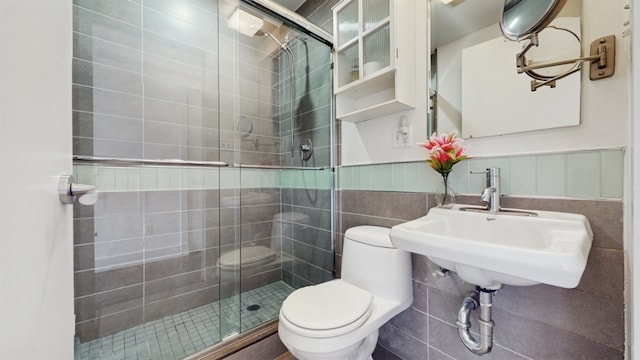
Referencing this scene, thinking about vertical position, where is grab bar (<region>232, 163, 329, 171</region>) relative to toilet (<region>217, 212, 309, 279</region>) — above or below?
above

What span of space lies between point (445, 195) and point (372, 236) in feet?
1.27

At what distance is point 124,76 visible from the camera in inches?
59.0

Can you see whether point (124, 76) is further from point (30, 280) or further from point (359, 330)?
point (359, 330)

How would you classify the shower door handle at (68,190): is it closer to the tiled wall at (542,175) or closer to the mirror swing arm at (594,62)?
the tiled wall at (542,175)

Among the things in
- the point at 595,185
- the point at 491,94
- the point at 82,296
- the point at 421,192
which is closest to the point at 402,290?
the point at 421,192

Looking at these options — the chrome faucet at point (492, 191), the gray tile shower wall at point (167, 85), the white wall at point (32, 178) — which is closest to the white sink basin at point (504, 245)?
the chrome faucet at point (492, 191)

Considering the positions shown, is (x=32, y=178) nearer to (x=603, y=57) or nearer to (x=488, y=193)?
(x=488, y=193)

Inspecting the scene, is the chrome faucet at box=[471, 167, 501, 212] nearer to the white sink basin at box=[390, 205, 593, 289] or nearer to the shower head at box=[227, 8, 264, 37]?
the white sink basin at box=[390, 205, 593, 289]

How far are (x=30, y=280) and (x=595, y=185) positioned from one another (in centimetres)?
135

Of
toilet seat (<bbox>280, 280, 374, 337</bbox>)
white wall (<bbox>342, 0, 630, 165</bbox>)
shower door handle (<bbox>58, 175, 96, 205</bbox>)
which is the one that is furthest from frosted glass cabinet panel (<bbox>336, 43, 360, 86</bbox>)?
shower door handle (<bbox>58, 175, 96, 205</bbox>)

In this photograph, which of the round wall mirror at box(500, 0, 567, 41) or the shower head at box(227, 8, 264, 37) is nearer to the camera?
the round wall mirror at box(500, 0, 567, 41)

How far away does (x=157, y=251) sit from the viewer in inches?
62.7

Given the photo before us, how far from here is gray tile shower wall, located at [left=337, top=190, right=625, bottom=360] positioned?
0.73 metres

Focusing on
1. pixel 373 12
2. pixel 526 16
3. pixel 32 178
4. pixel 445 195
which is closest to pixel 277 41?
pixel 373 12
